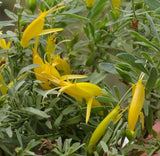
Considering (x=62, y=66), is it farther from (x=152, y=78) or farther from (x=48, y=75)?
(x=152, y=78)

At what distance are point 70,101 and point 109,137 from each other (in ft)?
0.41

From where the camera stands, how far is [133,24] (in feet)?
1.85

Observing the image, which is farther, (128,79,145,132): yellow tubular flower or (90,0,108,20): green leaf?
(90,0,108,20): green leaf

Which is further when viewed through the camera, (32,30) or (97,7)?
(97,7)

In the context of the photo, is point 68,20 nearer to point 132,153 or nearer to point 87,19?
point 87,19

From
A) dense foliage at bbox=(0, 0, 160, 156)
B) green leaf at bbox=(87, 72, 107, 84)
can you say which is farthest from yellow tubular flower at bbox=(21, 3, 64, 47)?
green leaf at bbox=(87, 72, 107, 84)

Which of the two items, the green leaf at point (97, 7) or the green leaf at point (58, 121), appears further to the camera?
the green leaf at point (97, 7)

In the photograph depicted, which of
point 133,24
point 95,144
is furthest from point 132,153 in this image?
point 133,24

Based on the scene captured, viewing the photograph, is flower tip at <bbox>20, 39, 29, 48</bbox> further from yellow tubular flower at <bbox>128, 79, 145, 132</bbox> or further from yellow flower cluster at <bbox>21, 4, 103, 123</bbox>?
yellow tubular flower at <bbox>128, 79, 145, 132</bbox>

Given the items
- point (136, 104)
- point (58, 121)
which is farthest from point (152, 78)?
point (58, 121)

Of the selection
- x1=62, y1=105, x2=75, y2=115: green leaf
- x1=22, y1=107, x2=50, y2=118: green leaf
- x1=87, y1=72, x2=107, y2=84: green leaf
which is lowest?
x1=62, y1=105, x2=75, y2=115: green leaf

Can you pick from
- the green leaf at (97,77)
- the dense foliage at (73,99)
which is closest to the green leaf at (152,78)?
the dense foliage at (73,99)

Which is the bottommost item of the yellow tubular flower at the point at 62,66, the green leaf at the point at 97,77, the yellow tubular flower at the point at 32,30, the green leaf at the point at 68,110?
the green leaf at the point at 68,110

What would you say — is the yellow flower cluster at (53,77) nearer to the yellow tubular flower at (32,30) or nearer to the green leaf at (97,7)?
the yellow tubular flower at (32,30)
